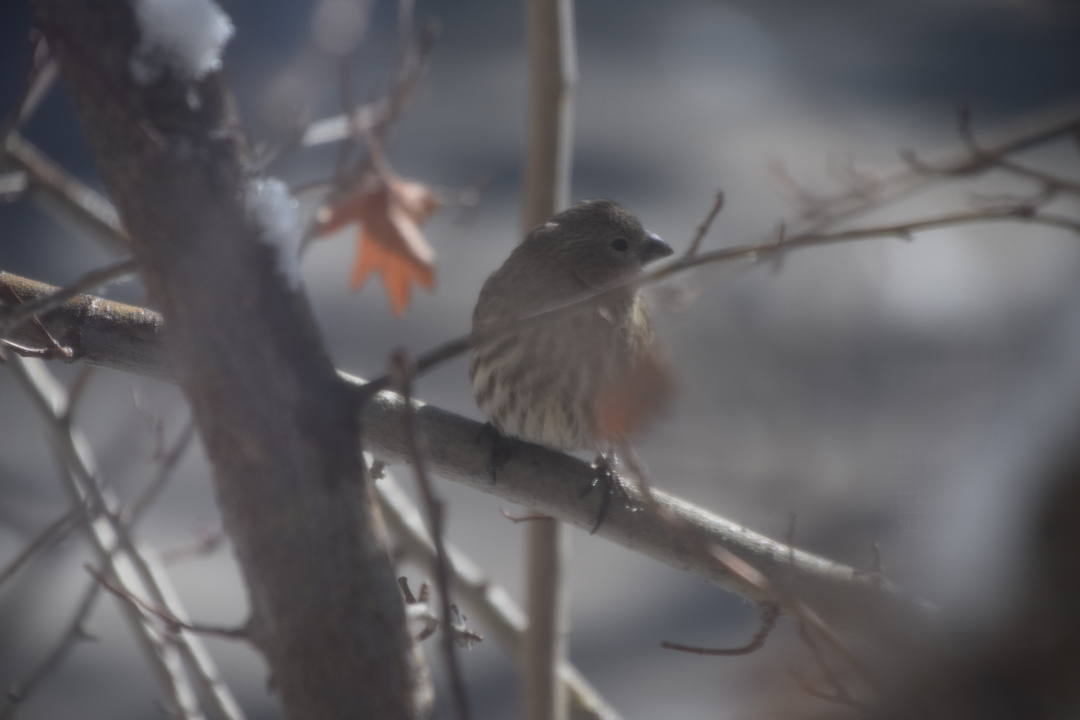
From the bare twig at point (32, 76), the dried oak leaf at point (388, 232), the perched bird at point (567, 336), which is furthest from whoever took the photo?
the dried oak leaf at point (388, 232)

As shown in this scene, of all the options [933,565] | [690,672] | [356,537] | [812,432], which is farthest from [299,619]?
[690,672]

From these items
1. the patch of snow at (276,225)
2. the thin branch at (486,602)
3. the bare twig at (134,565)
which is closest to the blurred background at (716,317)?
the bare twig at (134,565)

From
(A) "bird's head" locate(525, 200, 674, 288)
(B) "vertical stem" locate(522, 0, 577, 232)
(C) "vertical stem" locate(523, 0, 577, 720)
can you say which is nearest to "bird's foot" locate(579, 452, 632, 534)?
(A) "bird's head" locate(525, 200, 674, 288)

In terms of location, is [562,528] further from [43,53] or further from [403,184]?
[43,53]

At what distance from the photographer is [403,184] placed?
1.94 metres

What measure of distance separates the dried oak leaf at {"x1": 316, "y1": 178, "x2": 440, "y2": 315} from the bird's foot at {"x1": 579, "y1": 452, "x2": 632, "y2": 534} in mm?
561

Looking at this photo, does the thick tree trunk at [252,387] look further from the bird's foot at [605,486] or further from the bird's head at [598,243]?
the bird's head at [598,243]

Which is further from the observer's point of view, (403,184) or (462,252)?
(462,252)

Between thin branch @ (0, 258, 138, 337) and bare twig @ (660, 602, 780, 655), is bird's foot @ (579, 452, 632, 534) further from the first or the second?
thin branch @ (0, 258, 138, 337)

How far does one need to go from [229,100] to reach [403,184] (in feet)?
3.86

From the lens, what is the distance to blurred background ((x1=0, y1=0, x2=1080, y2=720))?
57.8 inches

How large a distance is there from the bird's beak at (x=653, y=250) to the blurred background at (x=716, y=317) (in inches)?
5.6

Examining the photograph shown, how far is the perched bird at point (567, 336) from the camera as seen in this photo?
166cm

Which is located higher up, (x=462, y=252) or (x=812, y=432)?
(x=462, y=252)
